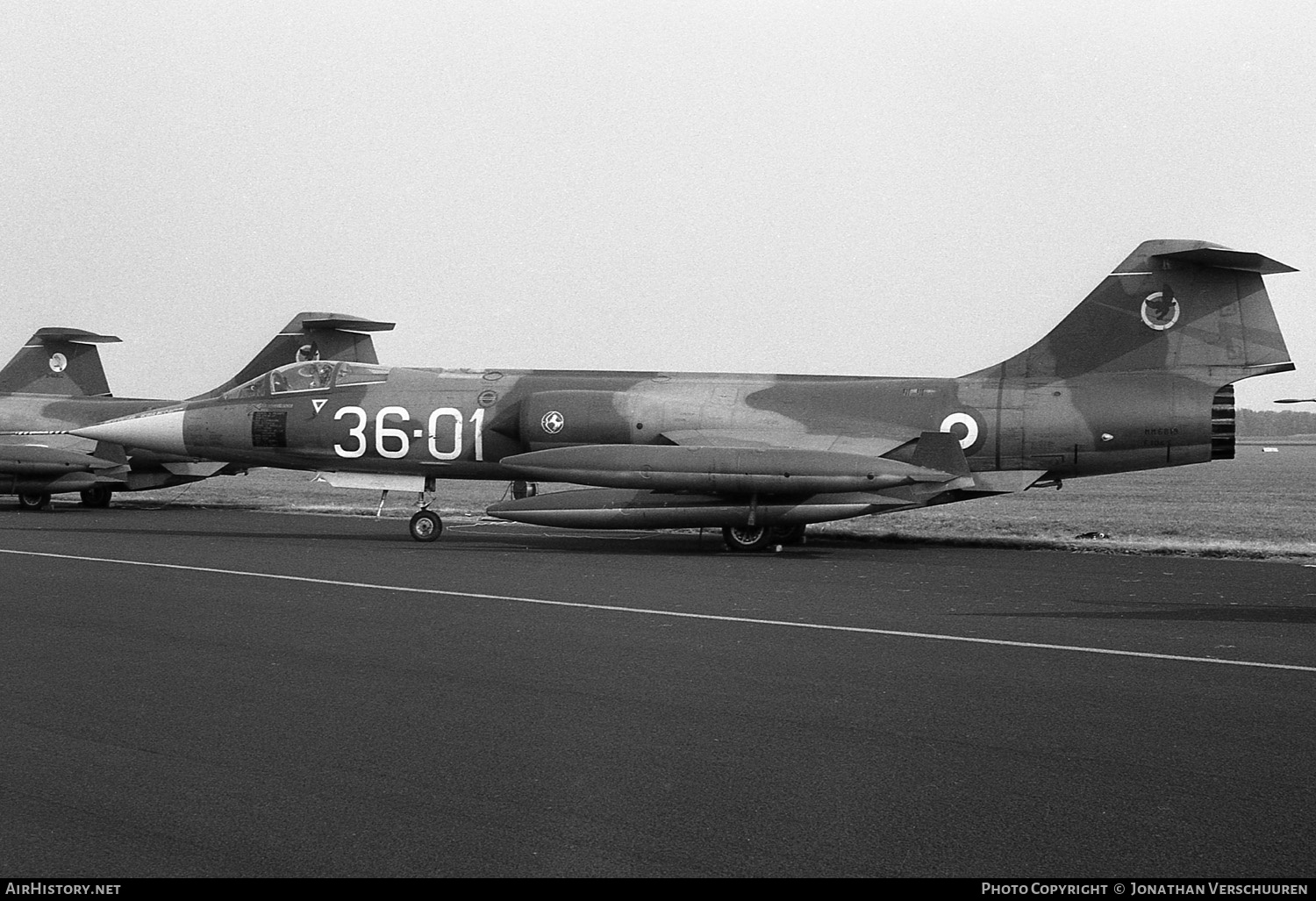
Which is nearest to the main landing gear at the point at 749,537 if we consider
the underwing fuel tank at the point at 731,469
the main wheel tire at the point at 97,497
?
the underwing fuel tank at the point at 731,469

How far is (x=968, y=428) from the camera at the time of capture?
16.7 meters

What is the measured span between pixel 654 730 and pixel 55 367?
1060 inches

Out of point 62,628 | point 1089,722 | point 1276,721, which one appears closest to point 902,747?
point 1089,722

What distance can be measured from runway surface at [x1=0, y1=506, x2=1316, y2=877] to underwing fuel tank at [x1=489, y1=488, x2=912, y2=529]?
406cm

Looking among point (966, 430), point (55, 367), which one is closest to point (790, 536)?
point (966, 430)

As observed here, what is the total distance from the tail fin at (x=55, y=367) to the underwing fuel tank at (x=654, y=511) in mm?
17132

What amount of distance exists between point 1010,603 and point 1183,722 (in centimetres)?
463

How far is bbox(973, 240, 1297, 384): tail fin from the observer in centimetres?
1565

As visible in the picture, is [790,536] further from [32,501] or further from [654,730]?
[32,501]

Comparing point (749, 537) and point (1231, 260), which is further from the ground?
point (1231, 260)

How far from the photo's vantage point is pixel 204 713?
650 centimetres

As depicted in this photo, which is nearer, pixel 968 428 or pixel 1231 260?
pixel 1231 260

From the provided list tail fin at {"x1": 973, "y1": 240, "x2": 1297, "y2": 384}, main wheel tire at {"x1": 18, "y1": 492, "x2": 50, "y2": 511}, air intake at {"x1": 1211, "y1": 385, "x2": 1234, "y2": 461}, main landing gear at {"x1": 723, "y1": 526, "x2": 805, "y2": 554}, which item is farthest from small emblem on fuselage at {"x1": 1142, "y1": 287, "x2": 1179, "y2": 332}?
main wheel tire at {"x1": 18, "y1": 492, "x2": 50, "y2": 511}

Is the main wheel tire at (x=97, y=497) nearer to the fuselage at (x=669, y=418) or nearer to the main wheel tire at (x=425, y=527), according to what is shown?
the fuselage at (x=669, y=418)
